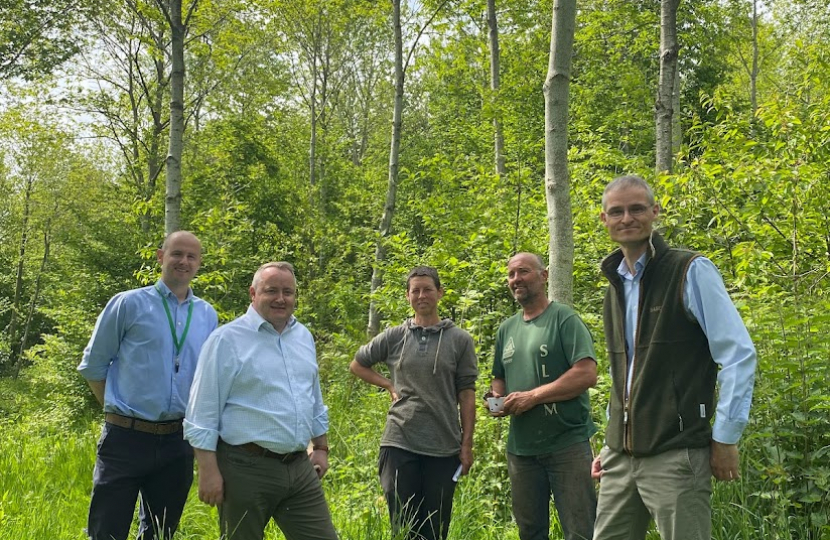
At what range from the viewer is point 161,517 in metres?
3.80

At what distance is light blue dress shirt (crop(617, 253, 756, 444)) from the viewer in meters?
2.43

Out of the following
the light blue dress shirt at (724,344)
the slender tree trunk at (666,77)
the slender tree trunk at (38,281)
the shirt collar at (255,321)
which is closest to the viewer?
the light blue dress shirt at (724,344)

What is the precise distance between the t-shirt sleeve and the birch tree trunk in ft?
17.3

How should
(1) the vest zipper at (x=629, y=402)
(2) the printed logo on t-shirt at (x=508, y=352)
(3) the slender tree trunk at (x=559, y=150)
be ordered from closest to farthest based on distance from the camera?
1. (1) the vest zipper at (x=629, y=402)
2. (2) the printed logo on t-shirt at (x=508, y=352)
3. (3) the slender tree trunk at (x=559, y=150)

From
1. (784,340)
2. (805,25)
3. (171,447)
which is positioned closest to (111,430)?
(171,447)

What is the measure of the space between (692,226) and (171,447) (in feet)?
16.7

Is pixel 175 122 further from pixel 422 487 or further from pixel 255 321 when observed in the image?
pixel 422 487

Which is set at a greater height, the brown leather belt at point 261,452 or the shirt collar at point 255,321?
the shirt collar at point 255,321

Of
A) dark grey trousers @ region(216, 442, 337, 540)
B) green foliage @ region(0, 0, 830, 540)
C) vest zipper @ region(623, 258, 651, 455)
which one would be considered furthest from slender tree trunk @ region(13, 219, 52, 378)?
vest zipper @ region(623, 258, 651, 455)

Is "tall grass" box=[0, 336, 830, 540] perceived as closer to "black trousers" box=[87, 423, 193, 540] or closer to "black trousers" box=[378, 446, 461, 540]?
"black trousers" box=[378, 446, 461, 540]

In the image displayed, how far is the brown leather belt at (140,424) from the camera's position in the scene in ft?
11.9

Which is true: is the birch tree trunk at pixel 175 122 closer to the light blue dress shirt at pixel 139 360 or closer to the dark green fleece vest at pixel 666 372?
the light blue dress shirt at pixel 139 360

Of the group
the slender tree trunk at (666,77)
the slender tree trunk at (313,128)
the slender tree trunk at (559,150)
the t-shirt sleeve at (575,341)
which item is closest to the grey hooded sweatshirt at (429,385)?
the t-shirt sleeve at (575,341)

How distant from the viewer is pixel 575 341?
3.64 meters
